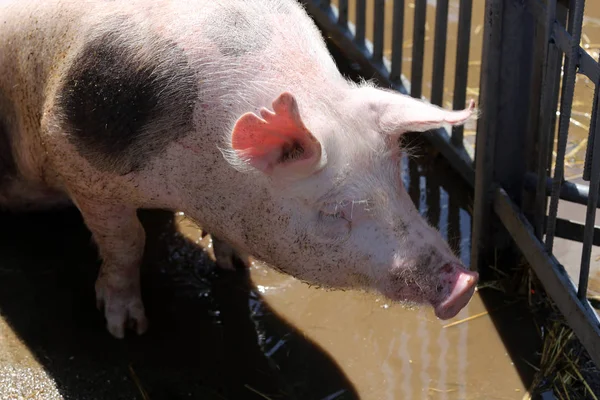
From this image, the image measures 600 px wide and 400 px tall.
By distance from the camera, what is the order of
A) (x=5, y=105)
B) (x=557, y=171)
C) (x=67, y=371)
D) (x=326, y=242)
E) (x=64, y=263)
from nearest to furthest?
(x=326, y=242) → (x=557, y=171) → (x=67, y=371) → (x=5, y=105) → (x=64, y=263)

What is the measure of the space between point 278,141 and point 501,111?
4.56 feet

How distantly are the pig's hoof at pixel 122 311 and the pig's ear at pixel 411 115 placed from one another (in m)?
1.58

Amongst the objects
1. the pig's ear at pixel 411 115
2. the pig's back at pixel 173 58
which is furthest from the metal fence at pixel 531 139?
the pig's back at pixel 173 58

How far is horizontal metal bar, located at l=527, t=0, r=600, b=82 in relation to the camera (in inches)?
126

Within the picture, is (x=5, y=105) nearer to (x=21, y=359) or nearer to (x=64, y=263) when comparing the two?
(x=64, y=263)

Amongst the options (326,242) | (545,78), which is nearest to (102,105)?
(326,242)

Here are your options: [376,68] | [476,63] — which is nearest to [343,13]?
[376,68]

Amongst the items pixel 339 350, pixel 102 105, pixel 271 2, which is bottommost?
pixel 339 350

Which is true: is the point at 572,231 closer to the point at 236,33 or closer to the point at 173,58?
the point at 236,33

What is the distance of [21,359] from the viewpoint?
13.0ft

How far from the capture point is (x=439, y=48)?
4871 mm

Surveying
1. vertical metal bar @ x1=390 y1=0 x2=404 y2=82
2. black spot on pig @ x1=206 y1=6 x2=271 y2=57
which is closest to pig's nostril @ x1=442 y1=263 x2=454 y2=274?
black spot on pig @ x1=206 y1=6 x2=271 y2=57

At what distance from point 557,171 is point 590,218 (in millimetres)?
259

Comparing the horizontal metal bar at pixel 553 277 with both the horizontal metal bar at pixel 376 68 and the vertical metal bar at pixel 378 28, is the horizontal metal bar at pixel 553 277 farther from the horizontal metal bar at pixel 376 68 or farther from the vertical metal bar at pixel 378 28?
the vertical metal bar at pixel 378 28
